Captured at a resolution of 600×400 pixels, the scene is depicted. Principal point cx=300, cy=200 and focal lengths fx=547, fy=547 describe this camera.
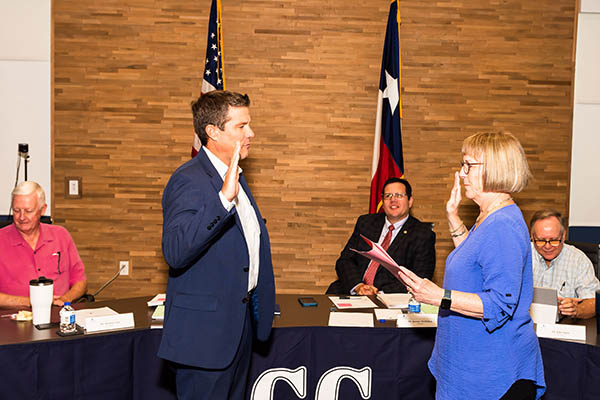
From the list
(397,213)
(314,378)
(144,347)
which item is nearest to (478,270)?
(314,378)

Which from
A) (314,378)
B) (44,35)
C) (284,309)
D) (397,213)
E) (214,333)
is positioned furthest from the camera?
(44,35)

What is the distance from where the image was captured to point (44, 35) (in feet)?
15.2

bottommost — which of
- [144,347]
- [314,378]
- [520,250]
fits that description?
[314,378]

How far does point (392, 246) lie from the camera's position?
3.76 meters

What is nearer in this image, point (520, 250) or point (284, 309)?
point (520, 250)

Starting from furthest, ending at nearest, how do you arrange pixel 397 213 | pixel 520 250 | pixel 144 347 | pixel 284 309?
1. pixel 397 213
2. pixel 284 309
3. pixel 144 347
4. pixel 520 250

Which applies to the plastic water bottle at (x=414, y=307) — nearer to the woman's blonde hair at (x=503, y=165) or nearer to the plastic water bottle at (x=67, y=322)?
the woman's blonde hair at (x=503, y=165)

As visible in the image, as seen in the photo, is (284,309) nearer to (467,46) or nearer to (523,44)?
(467,46)

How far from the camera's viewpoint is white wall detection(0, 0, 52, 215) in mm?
4598

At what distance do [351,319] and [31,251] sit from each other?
181 cm

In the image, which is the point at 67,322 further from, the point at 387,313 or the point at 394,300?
Answer: the point at 394,300

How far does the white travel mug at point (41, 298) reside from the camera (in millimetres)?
2359

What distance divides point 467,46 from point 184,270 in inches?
152

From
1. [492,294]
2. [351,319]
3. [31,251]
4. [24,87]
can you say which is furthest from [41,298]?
[24,87]
